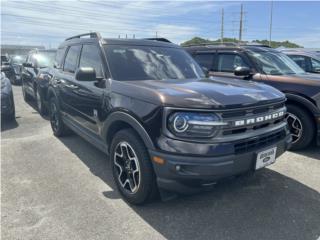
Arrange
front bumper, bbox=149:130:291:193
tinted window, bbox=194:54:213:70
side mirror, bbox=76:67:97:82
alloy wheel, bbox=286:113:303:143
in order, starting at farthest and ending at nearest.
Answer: tinted window, bbox=194:54:213:70 → alloy wheel, bbox=286:113:303:143 → side mirror, bbox=76:67:97:82 → front bumper, bbox=149:130:291:193

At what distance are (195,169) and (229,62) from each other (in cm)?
423

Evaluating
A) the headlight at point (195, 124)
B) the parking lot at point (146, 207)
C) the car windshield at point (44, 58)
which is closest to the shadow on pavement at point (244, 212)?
the parking lot at point (146, 207)

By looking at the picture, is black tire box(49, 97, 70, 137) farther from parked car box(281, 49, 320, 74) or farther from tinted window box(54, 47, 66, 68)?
parked car box(281, 49, 320, 74)

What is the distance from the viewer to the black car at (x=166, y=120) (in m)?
2.74

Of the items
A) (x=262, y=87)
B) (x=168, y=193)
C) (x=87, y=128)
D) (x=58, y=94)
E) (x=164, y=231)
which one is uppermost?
(x=262, y=87)

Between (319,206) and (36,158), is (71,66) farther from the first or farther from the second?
(319,206)

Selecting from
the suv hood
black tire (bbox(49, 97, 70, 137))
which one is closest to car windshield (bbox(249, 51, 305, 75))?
the suv hood

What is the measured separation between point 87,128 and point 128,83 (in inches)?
52.5

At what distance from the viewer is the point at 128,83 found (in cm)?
346

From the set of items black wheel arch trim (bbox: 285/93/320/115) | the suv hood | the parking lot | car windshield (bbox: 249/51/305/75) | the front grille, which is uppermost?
car windshield (bbox: 249/51/305/75)

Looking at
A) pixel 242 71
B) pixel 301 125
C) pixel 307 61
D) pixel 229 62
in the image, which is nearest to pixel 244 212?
pixel 301 125

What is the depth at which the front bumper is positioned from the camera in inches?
106

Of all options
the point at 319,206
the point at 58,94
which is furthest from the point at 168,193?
the point at 58,94

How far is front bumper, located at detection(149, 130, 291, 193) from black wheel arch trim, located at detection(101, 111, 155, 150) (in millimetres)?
112
